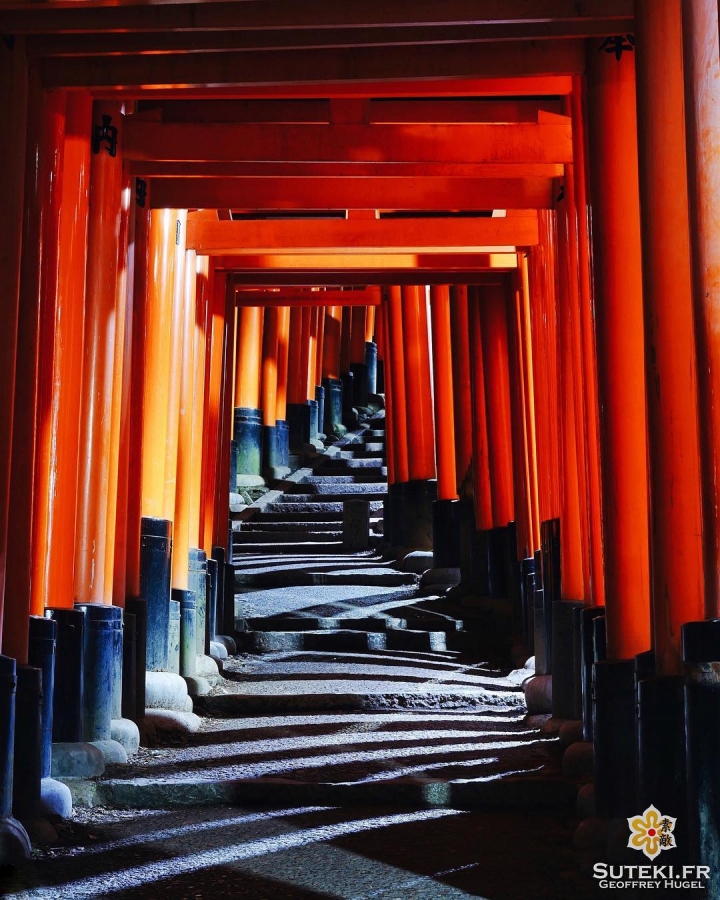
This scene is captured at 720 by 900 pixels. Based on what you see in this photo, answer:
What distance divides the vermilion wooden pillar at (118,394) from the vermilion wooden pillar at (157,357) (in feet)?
2.40

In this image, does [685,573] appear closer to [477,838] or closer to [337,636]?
[477,838]

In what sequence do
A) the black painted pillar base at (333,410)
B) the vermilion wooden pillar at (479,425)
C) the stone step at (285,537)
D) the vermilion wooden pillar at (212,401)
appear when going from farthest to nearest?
the black painted pillar base at (333,410) → the stone step at (285,537) → the vermilion wooden pillar at (479,425) → the vermilion wooden pillar at (212,401)

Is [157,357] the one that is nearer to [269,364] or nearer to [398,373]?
[398,373]

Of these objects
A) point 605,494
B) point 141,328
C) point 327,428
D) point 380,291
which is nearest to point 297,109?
point 141,328

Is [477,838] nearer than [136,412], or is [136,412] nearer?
[477,838]

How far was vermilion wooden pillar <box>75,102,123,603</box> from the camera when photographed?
655 cm

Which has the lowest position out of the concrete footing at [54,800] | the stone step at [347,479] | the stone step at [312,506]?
the concrete footing at [54,800]

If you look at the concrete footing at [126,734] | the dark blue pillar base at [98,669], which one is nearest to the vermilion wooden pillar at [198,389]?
the concrete footing at [126,734]

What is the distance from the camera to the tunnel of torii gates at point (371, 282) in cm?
448

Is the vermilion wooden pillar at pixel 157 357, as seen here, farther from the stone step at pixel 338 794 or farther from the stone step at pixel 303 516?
the stone step at pixel 303 516

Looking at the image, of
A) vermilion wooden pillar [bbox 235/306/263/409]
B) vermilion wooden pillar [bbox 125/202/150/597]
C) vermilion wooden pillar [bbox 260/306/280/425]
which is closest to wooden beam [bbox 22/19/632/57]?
vermilion wooden pillar [bbox 125/202/150/597]

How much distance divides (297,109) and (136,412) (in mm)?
2126

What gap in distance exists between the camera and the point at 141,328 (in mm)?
7820

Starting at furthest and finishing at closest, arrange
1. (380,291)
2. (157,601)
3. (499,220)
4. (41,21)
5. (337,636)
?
(380,291), (337,636), (499,220), (157,601), (41,21)
